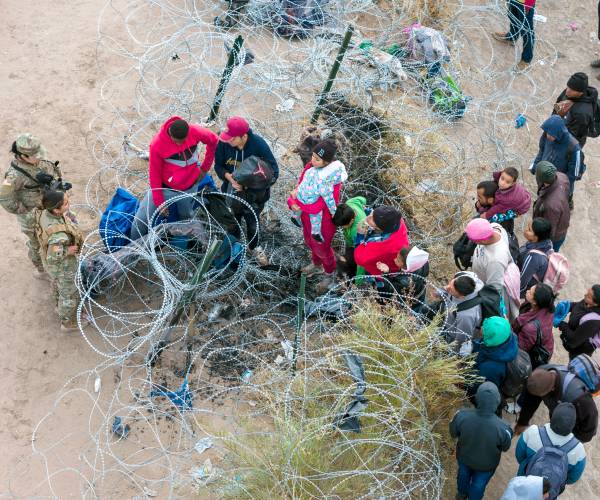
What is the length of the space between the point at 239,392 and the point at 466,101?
4847mm

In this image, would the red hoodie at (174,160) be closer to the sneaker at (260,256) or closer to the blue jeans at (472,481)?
the sneaker at (260,256)

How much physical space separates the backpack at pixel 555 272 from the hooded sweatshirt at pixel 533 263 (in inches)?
1.1

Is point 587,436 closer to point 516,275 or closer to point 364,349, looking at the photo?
point 516,275

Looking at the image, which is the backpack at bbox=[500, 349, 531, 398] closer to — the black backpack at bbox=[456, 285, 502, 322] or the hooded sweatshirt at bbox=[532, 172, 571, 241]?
the black backpack at bbox=[456, 285, 502, 322]

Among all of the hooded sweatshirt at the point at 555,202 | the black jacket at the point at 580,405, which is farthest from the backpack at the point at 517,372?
the hooded sweatshirt at the point at 555,202

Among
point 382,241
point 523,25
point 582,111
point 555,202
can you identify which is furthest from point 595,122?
point 382,241

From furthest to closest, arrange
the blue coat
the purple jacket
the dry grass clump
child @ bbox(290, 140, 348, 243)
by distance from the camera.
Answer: the purple jacket
child @ bbox(290, 140, 348, 243)
the blue coat
the dry grass clump

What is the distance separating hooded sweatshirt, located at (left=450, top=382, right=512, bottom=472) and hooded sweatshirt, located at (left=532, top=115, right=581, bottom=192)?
10.5ft

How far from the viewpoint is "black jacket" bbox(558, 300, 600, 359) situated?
205 inches

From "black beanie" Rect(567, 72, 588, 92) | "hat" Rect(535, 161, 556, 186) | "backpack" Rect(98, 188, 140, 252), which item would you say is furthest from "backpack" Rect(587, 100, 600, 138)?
"backpack" Rect(98, 188, 140, 252)

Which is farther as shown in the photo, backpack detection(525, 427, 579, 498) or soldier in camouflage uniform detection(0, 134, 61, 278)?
soldier in camouflage uniform detection(0, 134, 61, 278)

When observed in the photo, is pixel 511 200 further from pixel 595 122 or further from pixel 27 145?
pixel 27 145

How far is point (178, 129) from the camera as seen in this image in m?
5.49

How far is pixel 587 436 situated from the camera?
16.1 ft
